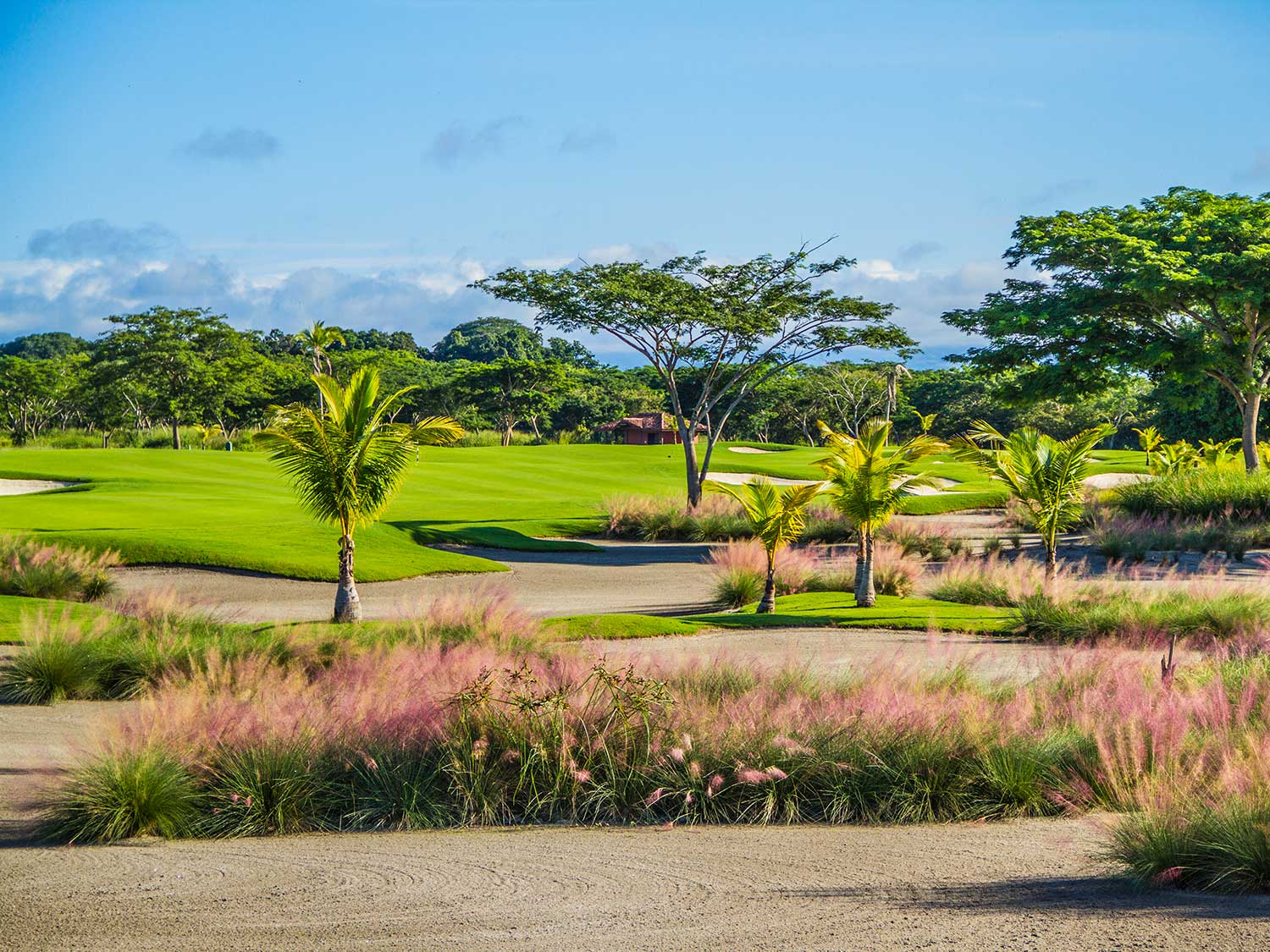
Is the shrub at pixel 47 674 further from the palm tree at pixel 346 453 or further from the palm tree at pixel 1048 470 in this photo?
the palm tree at pixel 1048 470

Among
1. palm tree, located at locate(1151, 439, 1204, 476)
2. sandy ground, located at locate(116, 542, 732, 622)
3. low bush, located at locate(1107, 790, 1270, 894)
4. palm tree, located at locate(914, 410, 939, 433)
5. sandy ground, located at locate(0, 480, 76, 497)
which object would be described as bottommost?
sandy ground, located at locate(116, 542, 732, 622)

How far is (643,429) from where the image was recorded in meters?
103

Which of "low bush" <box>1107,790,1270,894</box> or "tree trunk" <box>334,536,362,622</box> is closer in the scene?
"low bush" <box>1107,790,1270,894</box>

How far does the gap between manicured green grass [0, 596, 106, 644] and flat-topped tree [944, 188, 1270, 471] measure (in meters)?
23.3

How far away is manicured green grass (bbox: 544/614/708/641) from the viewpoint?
15180 millimetres

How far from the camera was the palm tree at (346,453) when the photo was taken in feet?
50.5

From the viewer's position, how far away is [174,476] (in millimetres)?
38594

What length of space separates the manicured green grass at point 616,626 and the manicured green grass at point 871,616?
0.74 m

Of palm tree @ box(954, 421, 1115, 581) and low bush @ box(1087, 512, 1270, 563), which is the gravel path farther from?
low bush @ box(1087, 512, 1270, 563)

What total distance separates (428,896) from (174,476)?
119 feet

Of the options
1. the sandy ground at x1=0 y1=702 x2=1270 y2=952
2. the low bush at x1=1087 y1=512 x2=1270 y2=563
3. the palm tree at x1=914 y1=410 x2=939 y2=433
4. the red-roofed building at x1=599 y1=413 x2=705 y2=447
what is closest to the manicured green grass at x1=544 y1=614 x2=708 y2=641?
the sandy ground at x1=0 y1=702 x2=1270 y2=952

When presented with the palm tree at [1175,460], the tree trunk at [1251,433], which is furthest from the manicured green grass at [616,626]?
the palm tree at [1175,460]

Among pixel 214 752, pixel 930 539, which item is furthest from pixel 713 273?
pixel 214 752

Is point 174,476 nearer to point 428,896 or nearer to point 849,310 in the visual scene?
point 849,310
